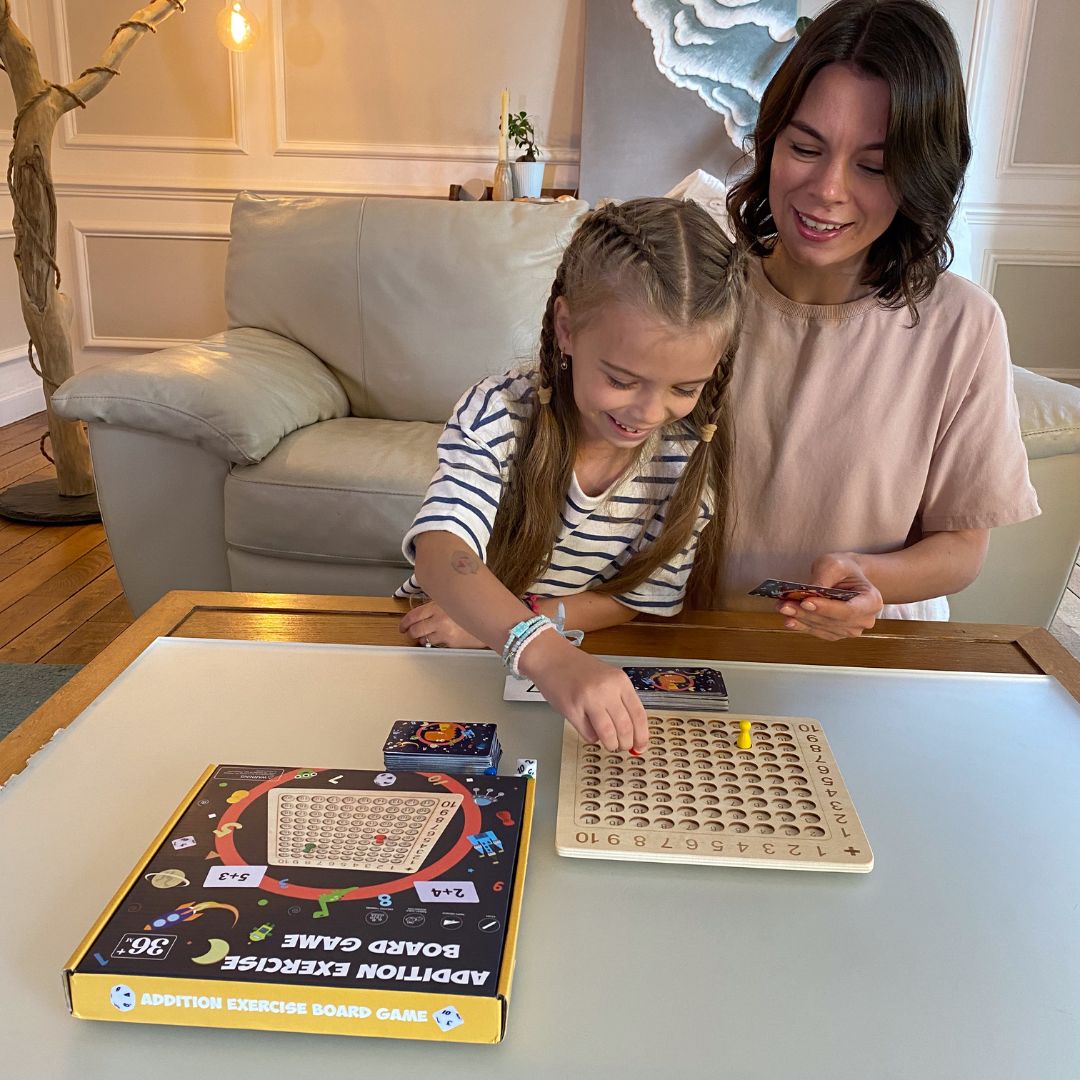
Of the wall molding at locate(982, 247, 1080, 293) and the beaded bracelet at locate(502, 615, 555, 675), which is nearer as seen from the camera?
the beaded bracelet at locate(502, 615, 555, 675)

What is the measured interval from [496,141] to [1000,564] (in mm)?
2548

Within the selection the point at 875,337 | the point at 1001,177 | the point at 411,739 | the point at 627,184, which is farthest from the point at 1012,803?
the point at 1001,177

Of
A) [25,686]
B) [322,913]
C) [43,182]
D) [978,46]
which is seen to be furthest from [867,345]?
[978,46]

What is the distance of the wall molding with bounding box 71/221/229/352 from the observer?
3770mm

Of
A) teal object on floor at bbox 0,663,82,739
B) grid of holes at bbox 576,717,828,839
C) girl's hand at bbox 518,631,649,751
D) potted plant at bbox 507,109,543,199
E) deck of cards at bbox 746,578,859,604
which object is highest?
potted plant at bbox 507,109,543,199

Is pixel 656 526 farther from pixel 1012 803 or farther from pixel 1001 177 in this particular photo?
pixel 1001 177

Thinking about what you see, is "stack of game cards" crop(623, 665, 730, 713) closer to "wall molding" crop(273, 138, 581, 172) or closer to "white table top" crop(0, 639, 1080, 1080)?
"white table top" crop(0, 639, 1080, 1080)

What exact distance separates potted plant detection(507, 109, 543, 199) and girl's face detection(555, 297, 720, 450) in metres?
2.63

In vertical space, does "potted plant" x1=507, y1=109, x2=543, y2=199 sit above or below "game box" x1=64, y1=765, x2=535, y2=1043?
above

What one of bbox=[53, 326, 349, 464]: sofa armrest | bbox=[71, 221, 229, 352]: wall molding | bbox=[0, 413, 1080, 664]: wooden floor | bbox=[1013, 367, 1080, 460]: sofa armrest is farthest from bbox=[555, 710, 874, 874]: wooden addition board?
bbox=[71, 221, 229, 352]: wall molding

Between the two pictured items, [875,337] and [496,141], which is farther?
[496,141]

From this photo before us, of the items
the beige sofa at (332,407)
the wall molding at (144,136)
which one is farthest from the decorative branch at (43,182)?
the wall molding at (144,136)

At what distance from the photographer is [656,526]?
1.09m

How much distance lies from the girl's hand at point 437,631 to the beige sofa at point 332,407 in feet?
3.17
